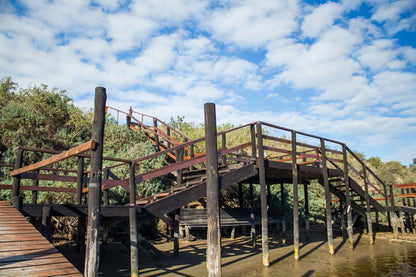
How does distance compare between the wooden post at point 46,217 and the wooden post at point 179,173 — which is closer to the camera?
the wooden post at point 46,217

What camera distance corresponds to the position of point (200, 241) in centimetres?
1421

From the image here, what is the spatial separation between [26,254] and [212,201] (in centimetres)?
351

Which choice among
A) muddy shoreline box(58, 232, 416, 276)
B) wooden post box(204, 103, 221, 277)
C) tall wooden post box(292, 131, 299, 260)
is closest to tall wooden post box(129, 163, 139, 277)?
muddy shoreline box(58, 232, 416, 276)

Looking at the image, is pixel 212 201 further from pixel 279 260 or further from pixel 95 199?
pixel 279 260

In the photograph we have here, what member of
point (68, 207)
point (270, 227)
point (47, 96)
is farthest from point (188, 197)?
point (47, 96)

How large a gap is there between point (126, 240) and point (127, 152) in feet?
25.5

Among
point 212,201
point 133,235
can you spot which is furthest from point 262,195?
point 133,235

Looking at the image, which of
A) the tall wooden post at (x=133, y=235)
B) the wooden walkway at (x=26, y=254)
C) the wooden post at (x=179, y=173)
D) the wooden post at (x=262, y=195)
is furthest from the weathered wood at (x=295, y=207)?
the wooden walkway at (x=26, y=254)

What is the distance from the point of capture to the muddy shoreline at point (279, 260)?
28.1 ft

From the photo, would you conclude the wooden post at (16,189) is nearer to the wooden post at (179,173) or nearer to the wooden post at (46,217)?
the wooden post at (46,217)

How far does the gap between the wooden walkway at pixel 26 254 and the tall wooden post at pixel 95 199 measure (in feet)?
1.73

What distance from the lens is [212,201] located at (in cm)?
668

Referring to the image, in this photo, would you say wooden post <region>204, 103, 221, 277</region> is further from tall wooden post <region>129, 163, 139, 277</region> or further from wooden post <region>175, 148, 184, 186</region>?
wooden post <region>175, 148, 184, 186</region>

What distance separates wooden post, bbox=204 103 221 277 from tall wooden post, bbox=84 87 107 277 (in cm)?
223
